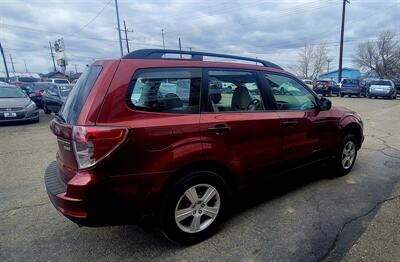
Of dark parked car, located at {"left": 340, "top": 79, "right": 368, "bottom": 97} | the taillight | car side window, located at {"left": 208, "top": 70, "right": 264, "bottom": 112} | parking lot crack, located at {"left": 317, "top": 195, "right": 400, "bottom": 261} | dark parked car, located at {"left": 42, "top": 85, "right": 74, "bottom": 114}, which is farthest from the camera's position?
dark parked car, located at {"left": 340, "top": 79, "right": 368, "bottom": 97}

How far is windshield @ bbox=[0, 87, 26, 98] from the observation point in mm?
10227

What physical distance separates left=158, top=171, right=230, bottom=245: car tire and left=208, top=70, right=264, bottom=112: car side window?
727 mm

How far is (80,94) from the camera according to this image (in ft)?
8.38

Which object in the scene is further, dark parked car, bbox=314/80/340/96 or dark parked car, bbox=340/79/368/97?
dark parked car, bbox=314/80/340/96

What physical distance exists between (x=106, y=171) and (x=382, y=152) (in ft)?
19.5

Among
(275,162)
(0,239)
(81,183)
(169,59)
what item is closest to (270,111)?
(275,162)

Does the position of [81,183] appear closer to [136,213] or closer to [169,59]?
[136,213]

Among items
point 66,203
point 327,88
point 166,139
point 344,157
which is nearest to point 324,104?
point 344,157

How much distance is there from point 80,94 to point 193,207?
4.87 feet

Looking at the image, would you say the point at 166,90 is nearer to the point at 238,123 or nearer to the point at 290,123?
the point at 238,123

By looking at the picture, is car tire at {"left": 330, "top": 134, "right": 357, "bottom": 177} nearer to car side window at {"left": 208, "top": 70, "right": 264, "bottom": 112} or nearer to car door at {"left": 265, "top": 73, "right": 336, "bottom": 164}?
car door at {"left": 265, "top": 73, "right": 336, "bottom": 164}

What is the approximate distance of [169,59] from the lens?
2734mm

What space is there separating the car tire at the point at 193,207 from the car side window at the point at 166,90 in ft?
2.17

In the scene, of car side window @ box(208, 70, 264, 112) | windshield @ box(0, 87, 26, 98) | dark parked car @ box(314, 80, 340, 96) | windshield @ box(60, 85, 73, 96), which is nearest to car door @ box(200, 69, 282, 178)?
car side window @ box(208, 70, 264, 112)
